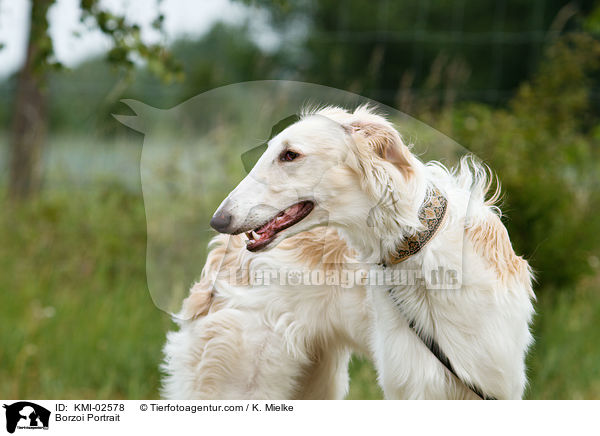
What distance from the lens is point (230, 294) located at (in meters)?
2.36

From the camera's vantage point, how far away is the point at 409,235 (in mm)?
1838

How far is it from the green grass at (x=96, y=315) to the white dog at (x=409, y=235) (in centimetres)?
115

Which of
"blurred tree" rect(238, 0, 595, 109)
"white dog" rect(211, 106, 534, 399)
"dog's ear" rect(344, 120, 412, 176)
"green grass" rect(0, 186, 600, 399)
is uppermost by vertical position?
"blurred tree" rect(238, 0, 595, 109)

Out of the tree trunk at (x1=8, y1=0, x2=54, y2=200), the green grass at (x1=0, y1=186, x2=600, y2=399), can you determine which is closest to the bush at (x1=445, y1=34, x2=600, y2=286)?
the green grass at (x1=0, y1=186, x2=600, y2=399)

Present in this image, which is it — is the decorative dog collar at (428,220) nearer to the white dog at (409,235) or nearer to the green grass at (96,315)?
the white dog at (409,235)

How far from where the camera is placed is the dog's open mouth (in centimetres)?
154

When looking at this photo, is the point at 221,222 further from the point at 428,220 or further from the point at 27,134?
the point at 27,134

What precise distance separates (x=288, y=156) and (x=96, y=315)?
293 cm

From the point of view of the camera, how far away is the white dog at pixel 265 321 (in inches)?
88.4
